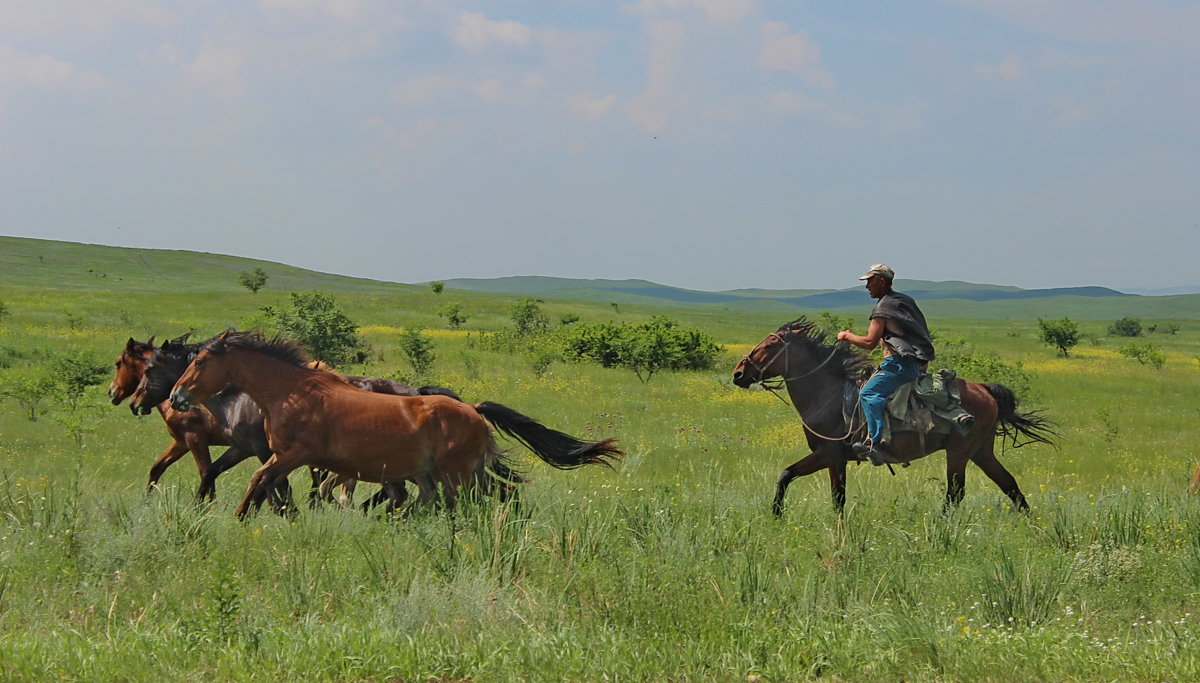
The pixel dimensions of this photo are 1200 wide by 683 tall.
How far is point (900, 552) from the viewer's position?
7.31 metres

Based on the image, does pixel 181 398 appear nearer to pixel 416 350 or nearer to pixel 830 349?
pixel 830 349

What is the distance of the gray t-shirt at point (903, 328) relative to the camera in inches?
363

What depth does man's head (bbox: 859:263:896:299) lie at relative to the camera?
30.8 ft

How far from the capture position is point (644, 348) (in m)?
32.0

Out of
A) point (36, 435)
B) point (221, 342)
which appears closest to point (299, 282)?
point (36, 435)

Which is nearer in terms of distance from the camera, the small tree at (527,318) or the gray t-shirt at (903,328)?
the gray t-shirt at (903,328)

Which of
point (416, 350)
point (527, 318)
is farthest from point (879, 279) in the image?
point (527, 318)

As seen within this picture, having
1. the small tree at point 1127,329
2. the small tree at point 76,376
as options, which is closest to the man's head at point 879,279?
the small tree at point 76,376

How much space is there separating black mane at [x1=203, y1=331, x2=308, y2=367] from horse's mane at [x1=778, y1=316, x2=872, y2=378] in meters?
4.81

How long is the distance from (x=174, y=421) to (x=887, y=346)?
749cm

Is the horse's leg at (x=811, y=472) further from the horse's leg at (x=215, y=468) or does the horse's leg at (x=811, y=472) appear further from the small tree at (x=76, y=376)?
the small tree at (x=76, y=376)

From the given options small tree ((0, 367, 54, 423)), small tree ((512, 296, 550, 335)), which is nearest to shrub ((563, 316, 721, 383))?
small tree ((512, 296, 550, 335))

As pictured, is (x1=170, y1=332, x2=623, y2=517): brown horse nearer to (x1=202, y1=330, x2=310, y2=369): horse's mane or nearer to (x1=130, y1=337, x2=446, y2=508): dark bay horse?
(x1=202, y1=330, x2=310, y2=369): horse's mane

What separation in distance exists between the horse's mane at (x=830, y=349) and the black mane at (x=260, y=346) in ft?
15.8
